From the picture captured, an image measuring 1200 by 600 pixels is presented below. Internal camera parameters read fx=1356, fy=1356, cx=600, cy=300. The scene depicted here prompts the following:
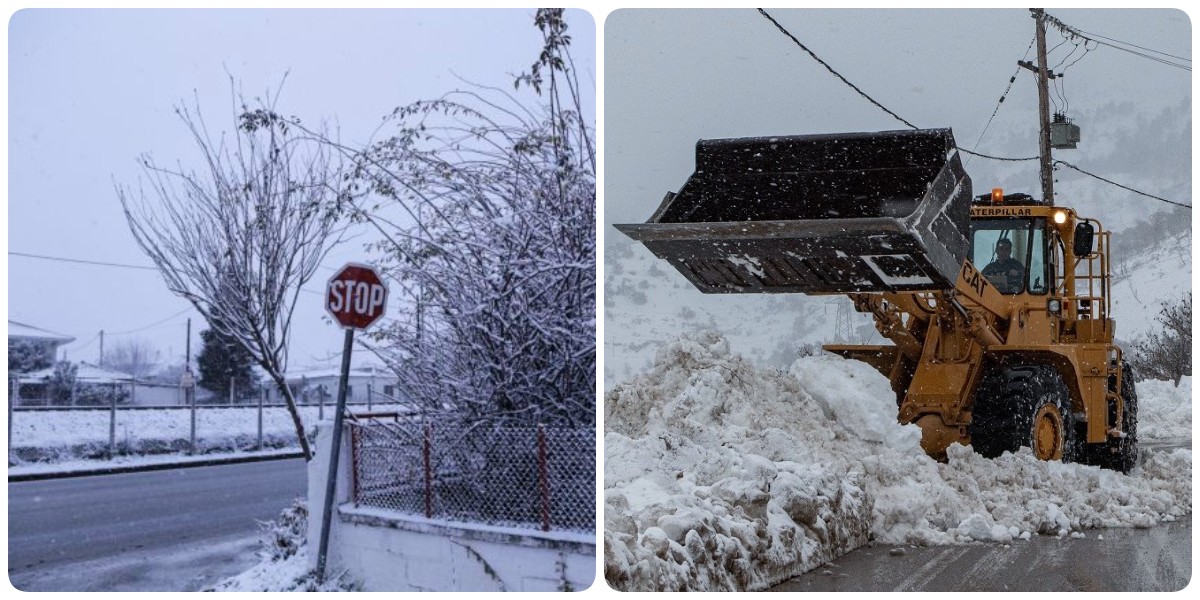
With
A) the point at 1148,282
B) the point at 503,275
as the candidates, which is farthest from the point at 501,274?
the point at 1148,282

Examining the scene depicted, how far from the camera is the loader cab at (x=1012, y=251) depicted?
21.4ft

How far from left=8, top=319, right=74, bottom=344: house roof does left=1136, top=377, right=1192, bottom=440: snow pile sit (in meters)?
4.38

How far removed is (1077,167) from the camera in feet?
19.3

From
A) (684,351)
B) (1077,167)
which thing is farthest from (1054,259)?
(684,351)

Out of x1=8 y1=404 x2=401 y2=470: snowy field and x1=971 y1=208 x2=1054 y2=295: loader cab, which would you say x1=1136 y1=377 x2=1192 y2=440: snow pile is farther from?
x1=8 y1=404 x2=401 y2=470: snowy field

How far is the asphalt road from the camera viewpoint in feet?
16.3

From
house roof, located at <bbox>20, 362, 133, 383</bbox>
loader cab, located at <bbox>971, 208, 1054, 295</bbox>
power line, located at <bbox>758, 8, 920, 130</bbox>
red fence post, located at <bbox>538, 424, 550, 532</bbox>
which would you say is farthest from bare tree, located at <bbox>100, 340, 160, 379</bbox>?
loader cab, located at <bbox>971, 208, 1054, 295</bbox>

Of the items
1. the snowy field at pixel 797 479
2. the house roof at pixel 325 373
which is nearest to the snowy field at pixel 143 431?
the house roof at pixel 325 373

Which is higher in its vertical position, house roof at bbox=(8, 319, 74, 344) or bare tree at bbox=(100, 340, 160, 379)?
house roof at bbox=(8, 319, 74, 344)

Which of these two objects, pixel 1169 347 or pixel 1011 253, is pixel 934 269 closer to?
pixel 1169 347

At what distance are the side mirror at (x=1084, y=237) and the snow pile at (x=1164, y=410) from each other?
704 mm

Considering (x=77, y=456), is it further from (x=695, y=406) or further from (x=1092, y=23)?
(x=1092, y=23)

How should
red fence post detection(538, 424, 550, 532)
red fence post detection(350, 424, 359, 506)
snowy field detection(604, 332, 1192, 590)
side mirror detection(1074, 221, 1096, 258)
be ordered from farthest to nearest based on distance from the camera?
side mirror detection(1074, 221, 1096, 258) < red fence post detection(350, 424, 359, 506) < red fence post detection(538, 424, 550, 532) < snowy field detection(604, 332, 1192, 590)

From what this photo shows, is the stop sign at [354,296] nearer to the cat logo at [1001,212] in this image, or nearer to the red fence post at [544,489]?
the red fence post at [544,489]
